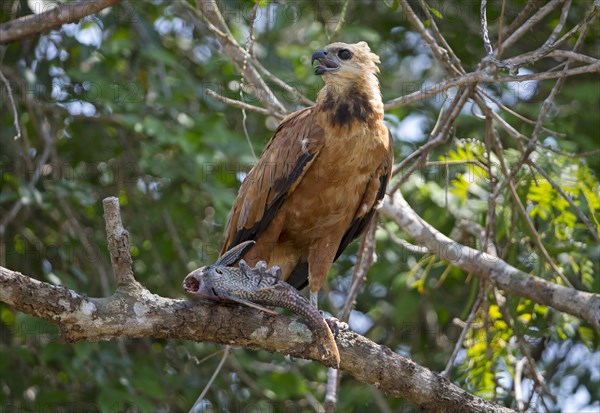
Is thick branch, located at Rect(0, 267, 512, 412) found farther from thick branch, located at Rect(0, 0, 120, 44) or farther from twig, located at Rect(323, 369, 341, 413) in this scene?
thick branch, located at Rect(0, 0, 120, 44)

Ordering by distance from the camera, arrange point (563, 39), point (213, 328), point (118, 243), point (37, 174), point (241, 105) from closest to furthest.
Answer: point (118, 243)
point (213, 328)
point (563, 39)
point (241, 105)
point (37, 174)

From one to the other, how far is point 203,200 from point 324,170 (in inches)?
82.3

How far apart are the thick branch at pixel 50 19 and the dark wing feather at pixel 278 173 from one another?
1216 mm

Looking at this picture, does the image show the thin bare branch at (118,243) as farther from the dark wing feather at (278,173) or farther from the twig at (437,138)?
the twig at (437,138)

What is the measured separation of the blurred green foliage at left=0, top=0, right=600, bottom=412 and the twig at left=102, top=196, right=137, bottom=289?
6.02 feet

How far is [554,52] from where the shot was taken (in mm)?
4184

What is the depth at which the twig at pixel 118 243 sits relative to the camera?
10.8 feet

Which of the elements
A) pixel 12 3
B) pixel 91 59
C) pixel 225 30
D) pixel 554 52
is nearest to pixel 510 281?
pixel 554 52

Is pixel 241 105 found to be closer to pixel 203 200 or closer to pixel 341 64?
pixel 341 64

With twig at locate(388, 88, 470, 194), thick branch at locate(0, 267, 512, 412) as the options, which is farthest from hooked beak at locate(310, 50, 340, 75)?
thick branch at locate(0, 267, 512, 412)

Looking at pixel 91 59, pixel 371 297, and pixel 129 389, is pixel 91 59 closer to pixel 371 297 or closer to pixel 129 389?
pixel 129 389

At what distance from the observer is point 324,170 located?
464cm

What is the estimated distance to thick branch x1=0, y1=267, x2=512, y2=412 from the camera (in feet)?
10.2

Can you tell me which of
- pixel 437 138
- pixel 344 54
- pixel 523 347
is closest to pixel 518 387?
pixel 523 347
